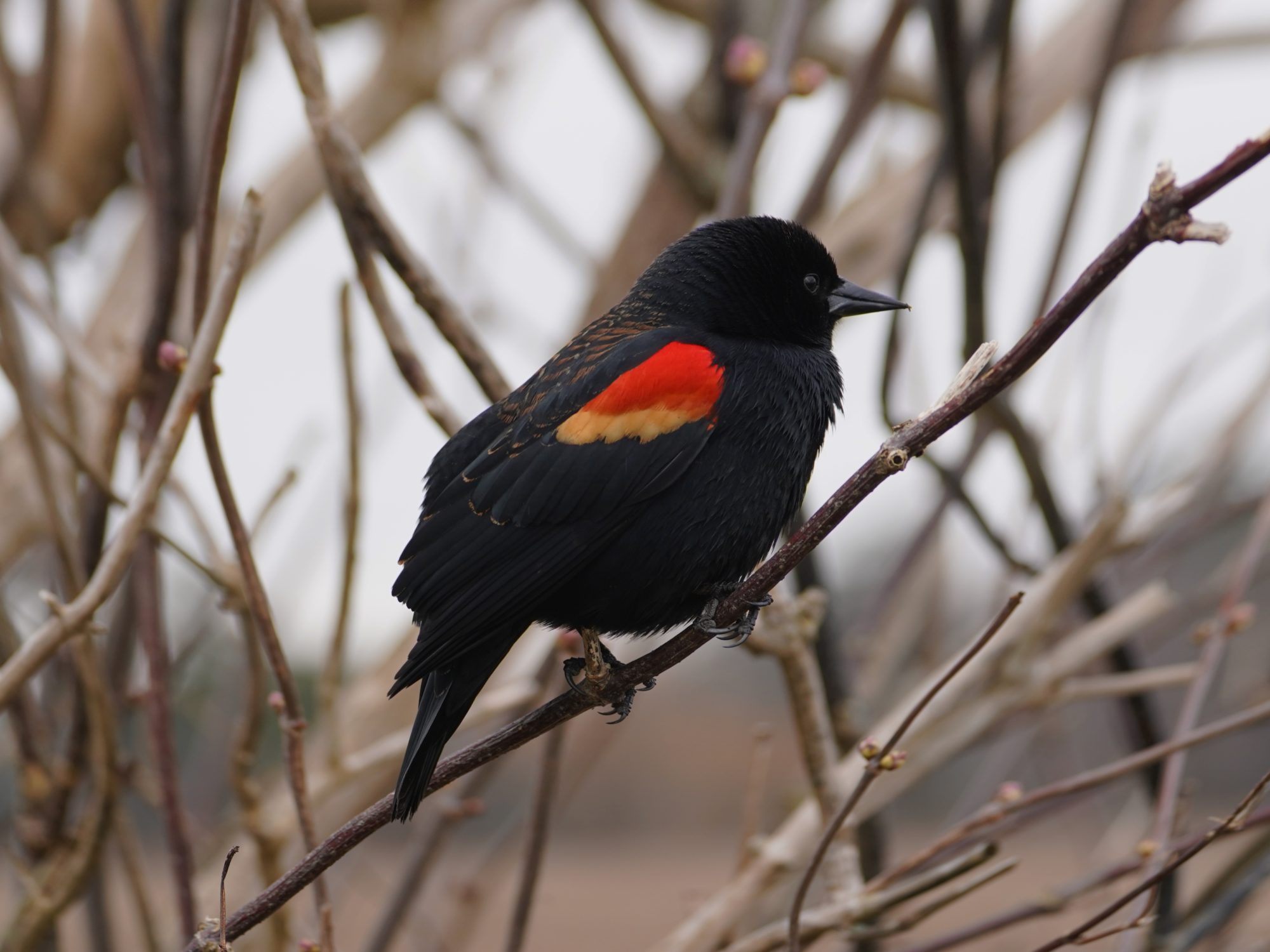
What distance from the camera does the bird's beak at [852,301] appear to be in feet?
9.49

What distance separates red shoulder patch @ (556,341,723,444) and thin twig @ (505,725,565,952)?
0.58m

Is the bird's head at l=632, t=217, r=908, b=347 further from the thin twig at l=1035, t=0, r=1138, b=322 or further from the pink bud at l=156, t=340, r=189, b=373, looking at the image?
the pink bud at l=156, t=340, r=189, b=373

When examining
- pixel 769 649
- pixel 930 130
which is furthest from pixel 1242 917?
pixel 930 130

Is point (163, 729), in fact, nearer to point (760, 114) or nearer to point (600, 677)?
point (600, 677)

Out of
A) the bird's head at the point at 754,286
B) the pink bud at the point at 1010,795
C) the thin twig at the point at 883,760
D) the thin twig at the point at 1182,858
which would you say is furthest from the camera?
the bird's head at the point at 754,286

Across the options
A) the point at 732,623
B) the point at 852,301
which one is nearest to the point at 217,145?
the point at 732,623

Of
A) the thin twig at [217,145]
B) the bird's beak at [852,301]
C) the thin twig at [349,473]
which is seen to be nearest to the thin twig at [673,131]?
the bird's beak at [852,301]

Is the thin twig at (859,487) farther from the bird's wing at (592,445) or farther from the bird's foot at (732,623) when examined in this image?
the bird's wing at (592,445)

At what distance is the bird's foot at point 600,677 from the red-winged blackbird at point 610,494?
1 cm

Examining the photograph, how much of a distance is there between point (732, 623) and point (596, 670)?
0.32 meters

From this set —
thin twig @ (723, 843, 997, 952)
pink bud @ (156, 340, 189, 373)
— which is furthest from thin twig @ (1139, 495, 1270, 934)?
pink bud @ (156, 340, 189, 373)

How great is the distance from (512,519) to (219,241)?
2.22 meters

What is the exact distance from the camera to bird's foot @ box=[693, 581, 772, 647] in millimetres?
1989

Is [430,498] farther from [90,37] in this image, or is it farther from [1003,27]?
[90,37]
